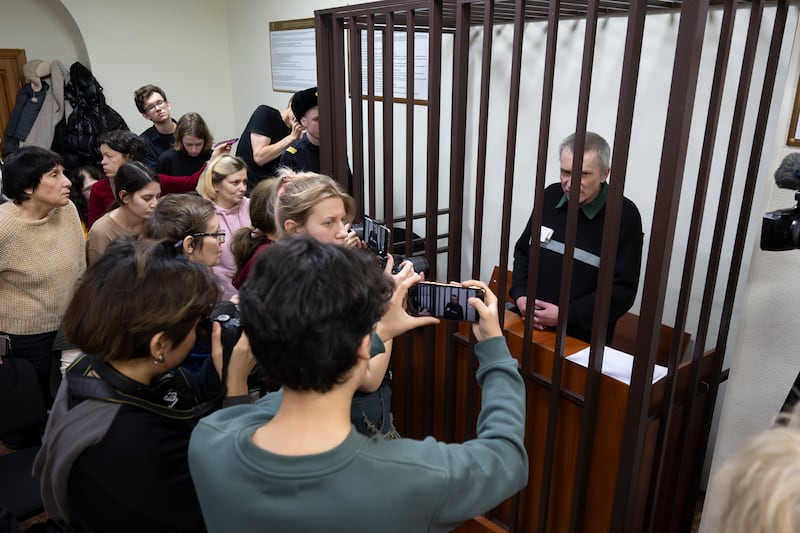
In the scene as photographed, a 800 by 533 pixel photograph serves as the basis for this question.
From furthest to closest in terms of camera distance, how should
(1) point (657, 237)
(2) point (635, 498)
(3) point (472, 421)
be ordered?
(3) point (472, 421) → (2) point (635, 498) → (1) point (657, 237)

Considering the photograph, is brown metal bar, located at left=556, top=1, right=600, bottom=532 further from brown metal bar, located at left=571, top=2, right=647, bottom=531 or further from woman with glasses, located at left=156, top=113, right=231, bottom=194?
woman with glasses, located at left=156, top=113, right=231, bottom=194

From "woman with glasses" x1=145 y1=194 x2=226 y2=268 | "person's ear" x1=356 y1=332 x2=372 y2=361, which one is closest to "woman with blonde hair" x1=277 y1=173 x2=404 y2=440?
"woman with glasses" x1=145 y1=194 x2=226 y2=268

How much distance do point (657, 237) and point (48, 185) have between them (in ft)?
6.98

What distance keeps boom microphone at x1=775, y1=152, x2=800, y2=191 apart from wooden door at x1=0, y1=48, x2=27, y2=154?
584 centimetres

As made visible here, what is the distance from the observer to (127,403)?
3.21 feet

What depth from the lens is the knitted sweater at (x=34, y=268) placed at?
2.04 metres

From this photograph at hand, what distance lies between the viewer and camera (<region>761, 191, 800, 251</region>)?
45.1 inches

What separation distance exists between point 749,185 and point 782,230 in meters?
0.42

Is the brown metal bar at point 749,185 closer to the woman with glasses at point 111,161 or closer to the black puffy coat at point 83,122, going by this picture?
the woman with glasses at point 111,161

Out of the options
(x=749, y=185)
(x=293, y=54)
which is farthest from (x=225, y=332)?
(x=293, y=54)

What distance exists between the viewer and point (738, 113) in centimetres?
141

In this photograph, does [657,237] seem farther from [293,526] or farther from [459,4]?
[293,526]

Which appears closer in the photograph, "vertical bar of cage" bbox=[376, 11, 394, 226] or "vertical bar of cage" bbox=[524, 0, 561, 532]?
"vertical bar of cage" bbox=[524, 0, 561, 532]

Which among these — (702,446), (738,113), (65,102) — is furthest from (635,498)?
(65,102)
